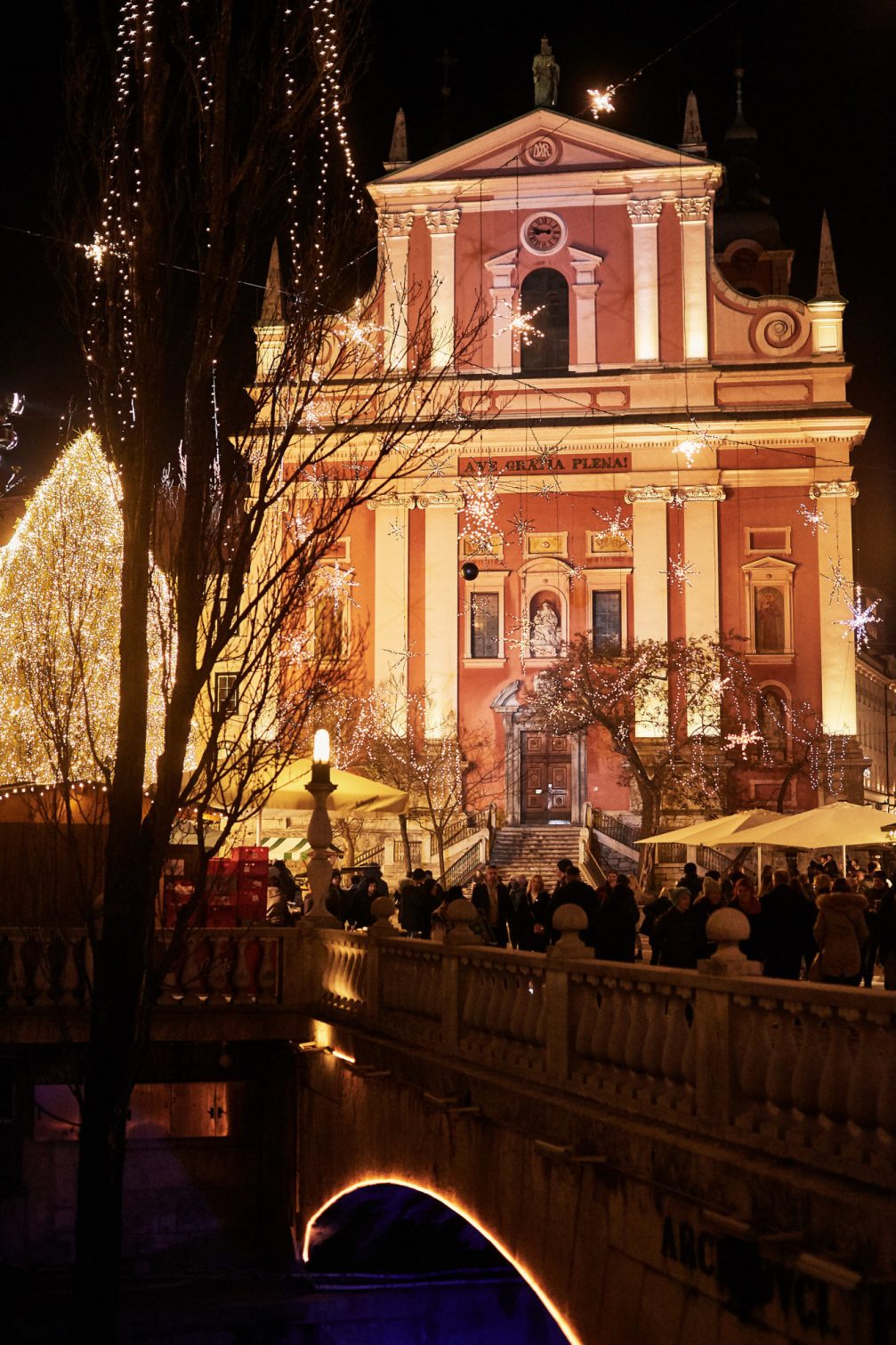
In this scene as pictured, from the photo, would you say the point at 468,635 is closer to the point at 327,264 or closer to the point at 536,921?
the point at 536,921

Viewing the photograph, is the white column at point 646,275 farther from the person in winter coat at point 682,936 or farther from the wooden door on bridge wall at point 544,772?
the person in winter coat at point 682,936

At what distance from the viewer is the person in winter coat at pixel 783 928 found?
12133 millimetres

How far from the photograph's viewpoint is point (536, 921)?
17625 mm

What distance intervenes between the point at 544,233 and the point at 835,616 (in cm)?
1254

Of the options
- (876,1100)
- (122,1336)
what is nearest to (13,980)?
(122,1336)

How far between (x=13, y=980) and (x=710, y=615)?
91.8 ft

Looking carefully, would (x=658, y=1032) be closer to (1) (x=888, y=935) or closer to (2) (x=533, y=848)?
(1) (x=888, y=935)

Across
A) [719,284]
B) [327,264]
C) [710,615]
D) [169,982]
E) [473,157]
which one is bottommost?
[169,982]

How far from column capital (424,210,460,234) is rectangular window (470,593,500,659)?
380 inches

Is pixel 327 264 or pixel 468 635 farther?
pixel 468 635

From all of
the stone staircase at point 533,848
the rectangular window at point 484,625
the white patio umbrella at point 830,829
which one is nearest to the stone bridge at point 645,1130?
the white patio umbrella at point 830,829

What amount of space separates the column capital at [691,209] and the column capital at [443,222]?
577 centimetres

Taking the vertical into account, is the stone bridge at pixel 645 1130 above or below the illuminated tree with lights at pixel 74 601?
below

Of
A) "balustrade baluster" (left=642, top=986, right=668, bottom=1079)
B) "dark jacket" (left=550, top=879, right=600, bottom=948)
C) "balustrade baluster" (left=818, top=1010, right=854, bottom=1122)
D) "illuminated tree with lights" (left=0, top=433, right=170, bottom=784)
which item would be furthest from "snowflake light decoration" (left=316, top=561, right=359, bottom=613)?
"balustrade baluster" (left=818, top=1010, right=854, bottom=1122)
